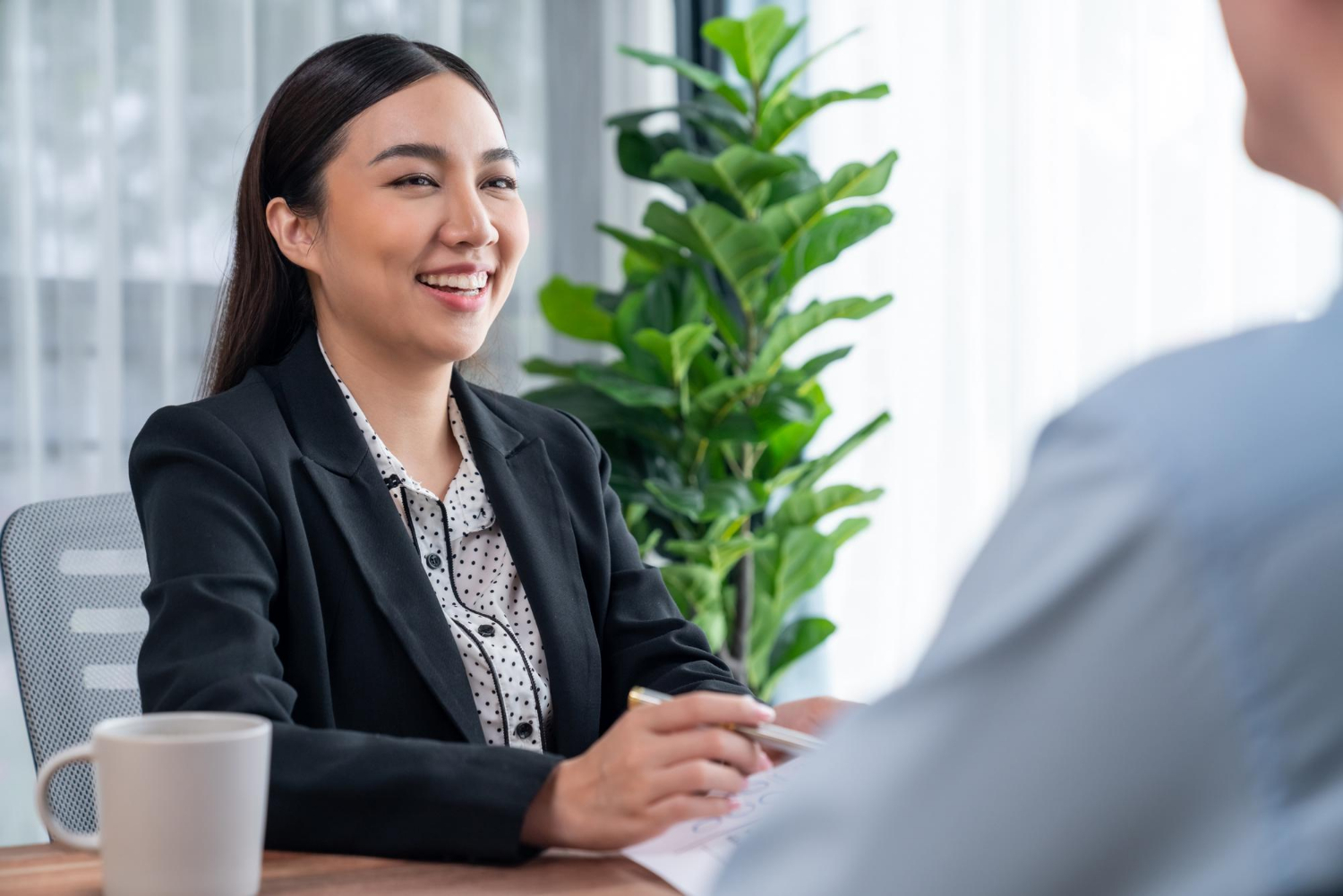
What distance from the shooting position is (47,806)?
0.79 m

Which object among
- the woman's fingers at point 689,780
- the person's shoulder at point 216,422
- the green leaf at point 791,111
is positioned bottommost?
the woman's fingers at point 689,780

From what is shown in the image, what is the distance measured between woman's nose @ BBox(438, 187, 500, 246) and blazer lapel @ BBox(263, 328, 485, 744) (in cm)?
19

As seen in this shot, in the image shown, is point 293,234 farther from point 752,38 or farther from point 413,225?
point 752,38

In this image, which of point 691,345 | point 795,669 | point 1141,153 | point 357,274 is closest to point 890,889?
point 357,274

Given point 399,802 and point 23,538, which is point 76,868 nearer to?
point 399,802

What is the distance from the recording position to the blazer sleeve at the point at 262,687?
0.85m

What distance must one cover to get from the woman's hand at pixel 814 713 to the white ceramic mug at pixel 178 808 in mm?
422

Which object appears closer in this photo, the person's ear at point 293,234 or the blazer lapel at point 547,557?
the blazer lapel at point 547,557

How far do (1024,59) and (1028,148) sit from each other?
17cm

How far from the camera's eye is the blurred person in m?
0.31

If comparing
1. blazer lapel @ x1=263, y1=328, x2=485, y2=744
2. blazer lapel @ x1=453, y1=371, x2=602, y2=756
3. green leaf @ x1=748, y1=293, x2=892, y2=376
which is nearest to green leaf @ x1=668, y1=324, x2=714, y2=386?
green leaf @ x1=748, y1=293, x2=892, y2=376

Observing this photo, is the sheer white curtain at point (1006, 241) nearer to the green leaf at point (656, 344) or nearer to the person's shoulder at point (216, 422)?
the green leaf at point (656, 344)

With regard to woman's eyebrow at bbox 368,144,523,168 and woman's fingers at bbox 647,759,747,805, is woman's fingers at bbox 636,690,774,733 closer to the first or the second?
woman's fingers at bbox 647,759,747,805

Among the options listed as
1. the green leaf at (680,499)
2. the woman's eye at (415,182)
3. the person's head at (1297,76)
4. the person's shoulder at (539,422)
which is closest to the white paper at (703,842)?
the person's head at (1297,76)
